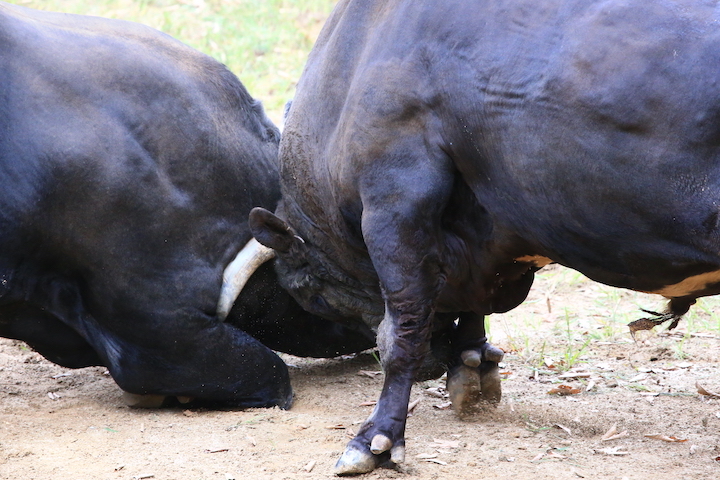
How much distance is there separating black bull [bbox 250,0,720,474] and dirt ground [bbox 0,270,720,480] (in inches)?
12.4

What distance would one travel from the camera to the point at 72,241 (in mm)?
4152

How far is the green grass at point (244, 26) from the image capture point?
10586mm

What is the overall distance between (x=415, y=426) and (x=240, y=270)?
1165mm

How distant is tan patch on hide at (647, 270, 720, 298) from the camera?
9.95 ft

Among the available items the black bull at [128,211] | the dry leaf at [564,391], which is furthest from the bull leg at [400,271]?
the dry leaf at [564,391]

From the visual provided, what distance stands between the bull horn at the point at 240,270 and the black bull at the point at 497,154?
12.6 inches

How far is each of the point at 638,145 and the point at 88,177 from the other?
246 cm

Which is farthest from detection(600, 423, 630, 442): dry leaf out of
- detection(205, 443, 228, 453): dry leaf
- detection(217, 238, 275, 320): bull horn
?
detection(217, 238, 275, 320): bull horn

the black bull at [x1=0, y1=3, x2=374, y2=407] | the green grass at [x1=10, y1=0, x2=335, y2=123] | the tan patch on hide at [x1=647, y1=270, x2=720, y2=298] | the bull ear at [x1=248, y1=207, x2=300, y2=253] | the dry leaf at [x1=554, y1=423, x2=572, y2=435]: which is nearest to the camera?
the tan patch on hide at [x1=647, y1=270, x2=720, y2=298]

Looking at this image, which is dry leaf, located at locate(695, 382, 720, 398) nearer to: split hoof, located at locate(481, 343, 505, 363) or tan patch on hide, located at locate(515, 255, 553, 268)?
split hoof, located at locate(481, 343, 505, 363)

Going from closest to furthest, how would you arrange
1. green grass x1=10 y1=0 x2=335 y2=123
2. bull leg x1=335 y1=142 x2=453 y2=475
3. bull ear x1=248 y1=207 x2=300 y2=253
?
bull leg x1=335 y1=142 x2=453 y2=475 → bull ear x1=248 y1=207 x2=300 y2=253 → green grass x1=10 y1=0 x2=335 y2=123

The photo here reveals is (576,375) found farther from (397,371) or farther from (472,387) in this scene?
(397,371)

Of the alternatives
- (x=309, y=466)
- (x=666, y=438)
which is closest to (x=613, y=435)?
(x=666, y=438)

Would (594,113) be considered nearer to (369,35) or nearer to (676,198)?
(676,198)
